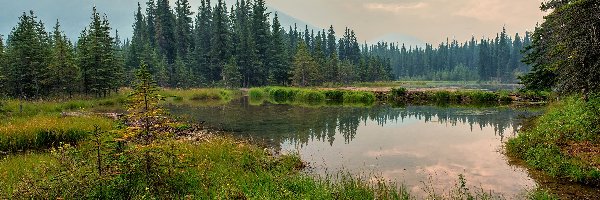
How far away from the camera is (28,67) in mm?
38938

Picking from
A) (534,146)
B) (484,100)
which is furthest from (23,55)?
(484,100)

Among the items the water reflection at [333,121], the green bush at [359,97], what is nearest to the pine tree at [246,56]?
the green bush at [359,97]

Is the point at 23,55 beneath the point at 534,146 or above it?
above

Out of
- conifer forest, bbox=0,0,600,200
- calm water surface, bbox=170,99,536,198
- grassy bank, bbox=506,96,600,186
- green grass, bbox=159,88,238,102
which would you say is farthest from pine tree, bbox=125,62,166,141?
green grass, bbox=159,88,238,102

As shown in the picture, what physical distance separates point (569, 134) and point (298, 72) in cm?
6499

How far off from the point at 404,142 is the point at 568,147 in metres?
8.14

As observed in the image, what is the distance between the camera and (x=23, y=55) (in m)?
38.1

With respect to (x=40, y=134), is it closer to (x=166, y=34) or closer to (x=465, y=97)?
(x=465, y=97)

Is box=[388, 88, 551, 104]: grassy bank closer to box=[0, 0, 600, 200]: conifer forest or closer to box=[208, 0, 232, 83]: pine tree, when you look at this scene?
box=[0, 0, 600, 200]: conifer forest

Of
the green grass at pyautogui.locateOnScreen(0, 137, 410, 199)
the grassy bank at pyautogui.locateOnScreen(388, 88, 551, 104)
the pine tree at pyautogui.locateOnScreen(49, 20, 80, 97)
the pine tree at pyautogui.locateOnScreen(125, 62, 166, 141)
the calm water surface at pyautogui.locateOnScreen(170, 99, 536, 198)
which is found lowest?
the calm water surface at pyautogui.locateOnScreen(170, 99, 536, 198)

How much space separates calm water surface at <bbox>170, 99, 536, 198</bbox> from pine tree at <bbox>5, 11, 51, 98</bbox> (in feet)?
64.9

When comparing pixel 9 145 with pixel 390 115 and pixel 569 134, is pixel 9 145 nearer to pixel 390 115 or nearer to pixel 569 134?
pixel 569 134

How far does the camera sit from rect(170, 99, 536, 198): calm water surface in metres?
14.1

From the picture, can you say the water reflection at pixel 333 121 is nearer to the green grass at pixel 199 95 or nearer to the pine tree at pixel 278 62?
the green grass at pixel 199 95
